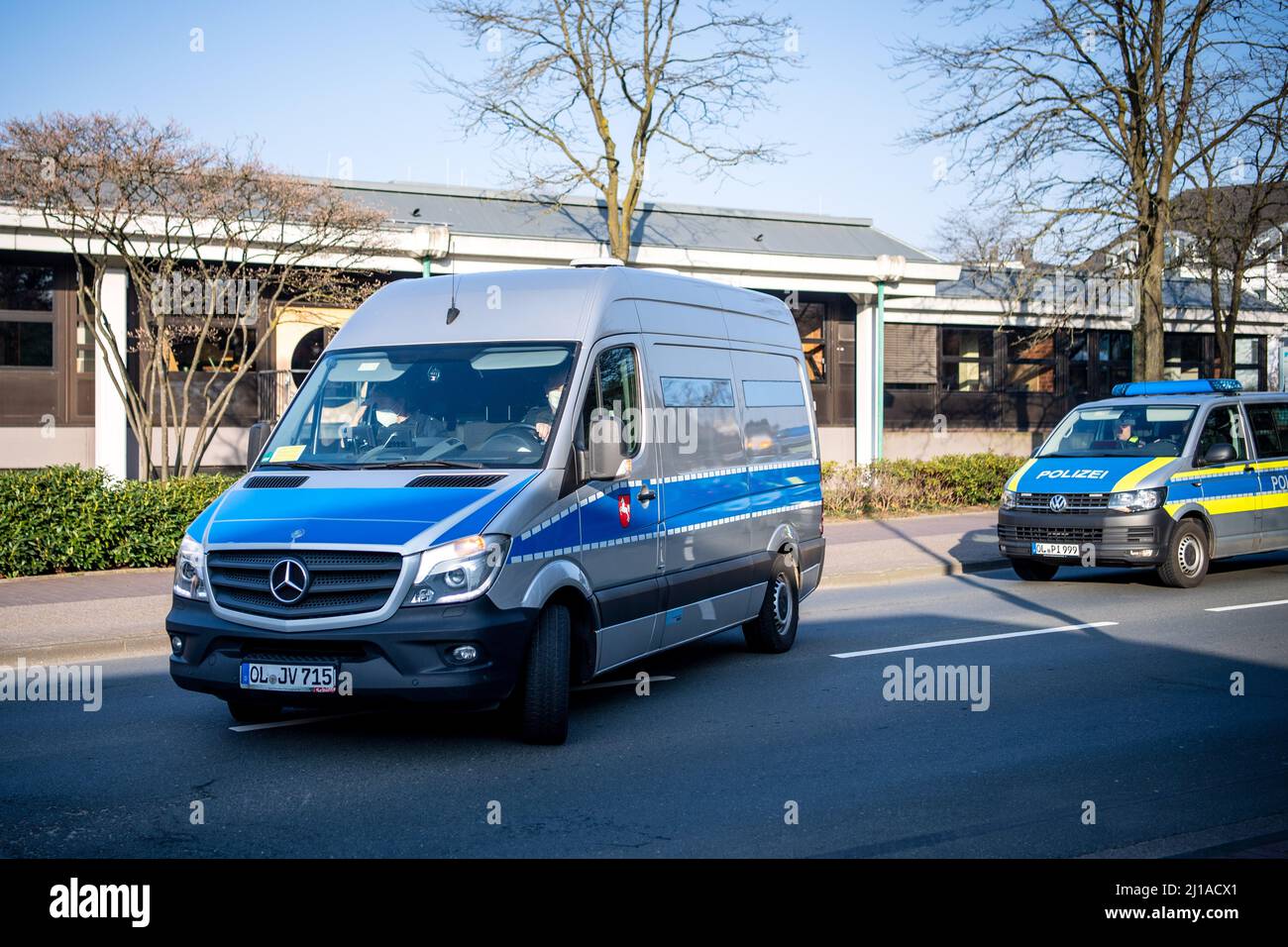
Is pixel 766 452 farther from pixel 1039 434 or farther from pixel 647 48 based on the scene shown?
pixel 1039 434

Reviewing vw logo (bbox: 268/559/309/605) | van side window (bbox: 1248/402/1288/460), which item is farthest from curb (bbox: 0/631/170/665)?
van side window (bbox: 1248/402/1288/460)

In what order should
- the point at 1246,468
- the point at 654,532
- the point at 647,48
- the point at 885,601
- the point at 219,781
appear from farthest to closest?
the point at 647,48
the point at 1246,468
the point at 885,601
the point at 654,532
the point at 219,781

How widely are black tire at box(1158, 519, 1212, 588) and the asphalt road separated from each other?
13.3 feet

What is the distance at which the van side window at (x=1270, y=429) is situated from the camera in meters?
15.4

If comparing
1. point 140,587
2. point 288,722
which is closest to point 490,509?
point 288,722

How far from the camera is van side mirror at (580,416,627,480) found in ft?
24.2

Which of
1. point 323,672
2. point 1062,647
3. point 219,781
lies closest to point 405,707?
point 323,672

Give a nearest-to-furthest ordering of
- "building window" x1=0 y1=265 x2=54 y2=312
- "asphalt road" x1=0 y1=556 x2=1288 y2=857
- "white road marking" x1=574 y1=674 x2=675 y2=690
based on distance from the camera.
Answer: "asphalt road" x1=0 y1=556 x2=1288 y2=857
"white road marking" x1=574 y1=674 x2=675 y2=690
"building window" x1=0 y1=265 x2=54 y2=312

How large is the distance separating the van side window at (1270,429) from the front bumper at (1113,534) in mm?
2223

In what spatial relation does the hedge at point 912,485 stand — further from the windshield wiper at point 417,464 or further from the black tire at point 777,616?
the windshield wiper at point 417,464

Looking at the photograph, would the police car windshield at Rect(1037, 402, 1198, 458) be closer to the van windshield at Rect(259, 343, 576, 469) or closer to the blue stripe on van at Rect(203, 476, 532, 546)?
the van windshield at Rect(259, 343, 576, 469)

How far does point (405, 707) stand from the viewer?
658cm

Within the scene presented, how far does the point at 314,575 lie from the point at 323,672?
19.4 inches

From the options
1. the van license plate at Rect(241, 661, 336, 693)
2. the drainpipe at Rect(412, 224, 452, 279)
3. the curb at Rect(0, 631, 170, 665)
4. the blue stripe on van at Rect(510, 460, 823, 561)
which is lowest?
the curb at Rect(0, 631, 170, 665)
